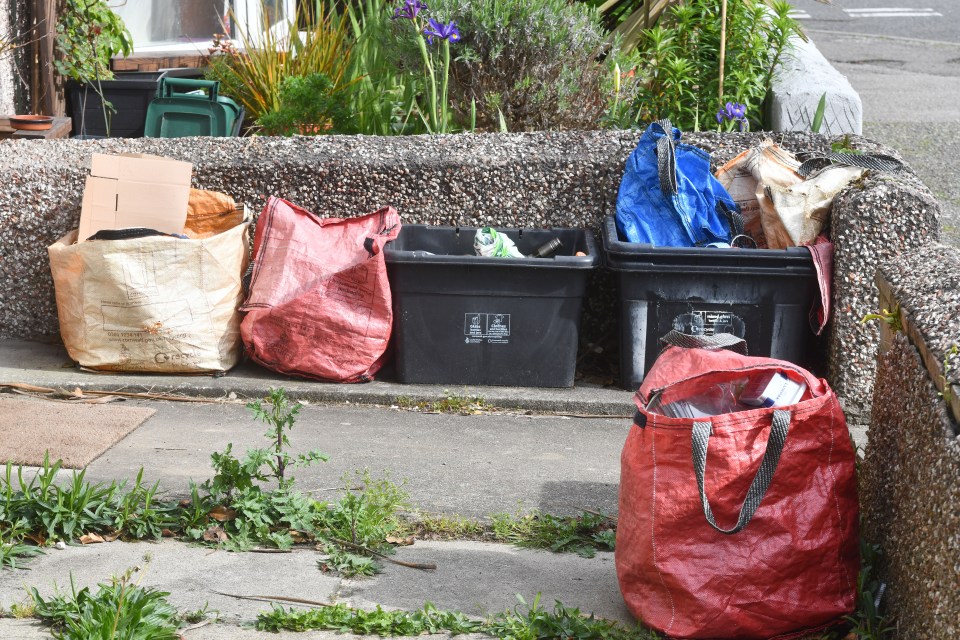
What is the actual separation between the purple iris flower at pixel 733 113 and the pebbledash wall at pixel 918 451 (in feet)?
8.09

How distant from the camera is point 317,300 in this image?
4648 millimetres

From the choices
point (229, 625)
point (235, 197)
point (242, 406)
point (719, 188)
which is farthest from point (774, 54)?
point (229, 625)

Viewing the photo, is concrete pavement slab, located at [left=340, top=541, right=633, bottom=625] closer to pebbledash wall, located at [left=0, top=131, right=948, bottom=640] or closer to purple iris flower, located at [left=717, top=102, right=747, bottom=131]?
pebbledash wall, located at [left=0, top=131, right=948, bottom=640]

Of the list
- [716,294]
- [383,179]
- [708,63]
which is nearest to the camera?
[716,294]

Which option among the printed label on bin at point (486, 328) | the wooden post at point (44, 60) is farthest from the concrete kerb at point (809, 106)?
the wooden post at point (44, 60)

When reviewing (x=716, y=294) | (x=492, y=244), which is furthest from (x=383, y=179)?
(x=716, y=294)

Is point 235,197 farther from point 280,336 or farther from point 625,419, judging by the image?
point 625,419

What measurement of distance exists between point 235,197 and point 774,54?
3407 millimetres

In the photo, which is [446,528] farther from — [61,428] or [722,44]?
[722,44]

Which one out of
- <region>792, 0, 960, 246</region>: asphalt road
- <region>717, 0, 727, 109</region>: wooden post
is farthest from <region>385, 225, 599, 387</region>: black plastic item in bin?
<region>792, 0, 960, 246</region>: asphalt road

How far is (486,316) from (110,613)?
7.81 ft

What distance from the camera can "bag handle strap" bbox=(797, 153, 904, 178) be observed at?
→ 475 cm

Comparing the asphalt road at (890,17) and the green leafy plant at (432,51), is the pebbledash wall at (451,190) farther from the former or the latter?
the asphalt road at (890,17)

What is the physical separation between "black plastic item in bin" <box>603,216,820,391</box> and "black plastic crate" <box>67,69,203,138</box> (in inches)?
153
